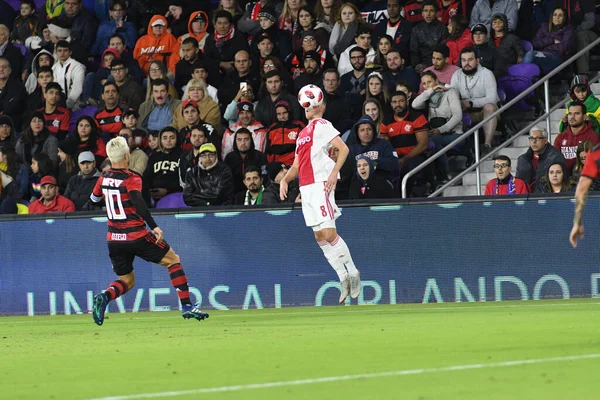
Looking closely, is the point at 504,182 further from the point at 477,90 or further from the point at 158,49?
the point at 158,49

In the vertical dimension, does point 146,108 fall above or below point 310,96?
above

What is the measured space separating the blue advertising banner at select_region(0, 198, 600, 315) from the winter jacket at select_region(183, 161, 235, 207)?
3.59ft

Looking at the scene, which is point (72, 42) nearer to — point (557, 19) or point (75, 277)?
point (75, 277)

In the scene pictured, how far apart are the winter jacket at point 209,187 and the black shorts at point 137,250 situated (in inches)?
168

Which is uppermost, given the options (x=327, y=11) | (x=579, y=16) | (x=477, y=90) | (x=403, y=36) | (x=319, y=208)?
(x=327, y=11)

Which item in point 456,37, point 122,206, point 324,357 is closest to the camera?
point 324,357

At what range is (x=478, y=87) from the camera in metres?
18.4

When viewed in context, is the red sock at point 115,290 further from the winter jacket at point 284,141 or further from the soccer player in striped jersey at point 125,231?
the winter jacket at point 284,141

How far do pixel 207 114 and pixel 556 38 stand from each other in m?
5.68

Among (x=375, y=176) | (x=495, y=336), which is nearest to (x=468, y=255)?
(x=375, y=176)

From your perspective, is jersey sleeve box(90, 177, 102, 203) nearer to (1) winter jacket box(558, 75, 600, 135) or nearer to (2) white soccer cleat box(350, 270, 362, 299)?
(2) white soccer cleat box(350, 270, 362, 299)

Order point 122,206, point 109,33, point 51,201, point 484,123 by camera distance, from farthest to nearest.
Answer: point 109,33 → point 51,201 → point 484,123 → point 122,206

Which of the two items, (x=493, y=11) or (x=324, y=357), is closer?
(x=324, y=357)

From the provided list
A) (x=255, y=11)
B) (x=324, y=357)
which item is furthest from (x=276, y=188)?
(x=324, y=357)
